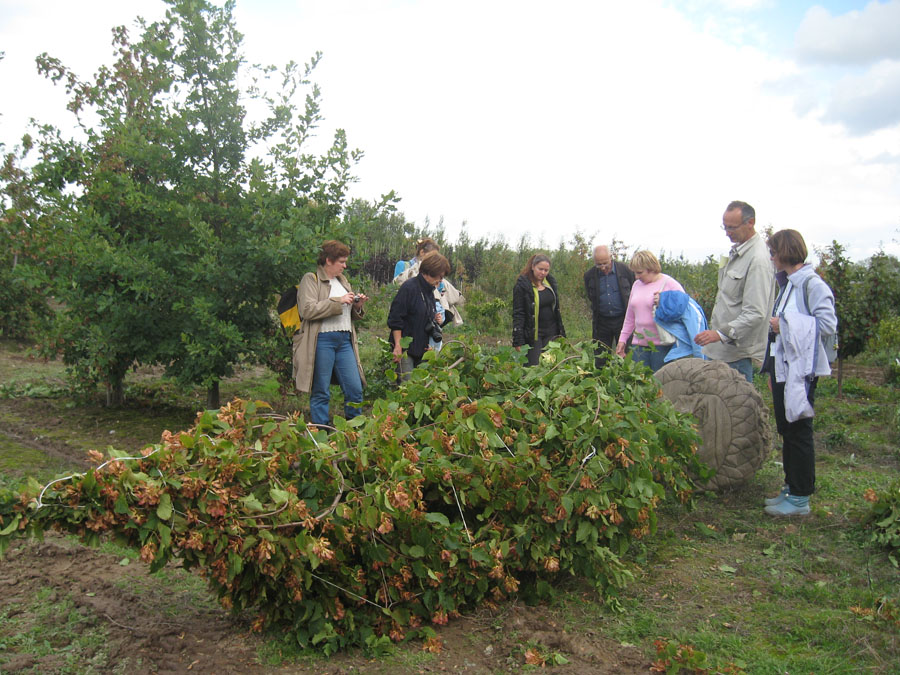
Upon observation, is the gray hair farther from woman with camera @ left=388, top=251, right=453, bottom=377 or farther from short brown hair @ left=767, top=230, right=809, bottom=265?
woman with camera @ left=388, top=251, right=453, bottom=377

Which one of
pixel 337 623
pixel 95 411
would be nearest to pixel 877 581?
pixel 337 623

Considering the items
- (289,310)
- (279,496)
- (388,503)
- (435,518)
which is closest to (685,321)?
(289,310)

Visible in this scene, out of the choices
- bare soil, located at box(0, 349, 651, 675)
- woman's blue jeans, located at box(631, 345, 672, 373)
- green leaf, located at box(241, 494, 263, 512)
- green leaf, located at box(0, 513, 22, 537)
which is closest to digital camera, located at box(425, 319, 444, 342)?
woman's blue jeans, located at box(631, 345, 672, 373)

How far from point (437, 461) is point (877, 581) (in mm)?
2410

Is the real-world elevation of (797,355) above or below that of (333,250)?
below

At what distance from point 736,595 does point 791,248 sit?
2267 millimetres

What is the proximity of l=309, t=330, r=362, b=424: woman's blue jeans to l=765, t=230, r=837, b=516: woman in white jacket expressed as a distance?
3.15m

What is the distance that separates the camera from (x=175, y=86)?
6.29 metres

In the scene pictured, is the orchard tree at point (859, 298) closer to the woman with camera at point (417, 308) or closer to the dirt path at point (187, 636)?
the woman with camera at point (417, 308)

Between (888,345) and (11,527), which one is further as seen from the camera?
(888,345)

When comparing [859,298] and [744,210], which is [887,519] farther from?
[859,298]

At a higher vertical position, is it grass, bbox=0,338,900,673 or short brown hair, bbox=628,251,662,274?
short brown hair, bbox=628,251,662,274

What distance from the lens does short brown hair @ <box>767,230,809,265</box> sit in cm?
448

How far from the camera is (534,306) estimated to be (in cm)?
709
